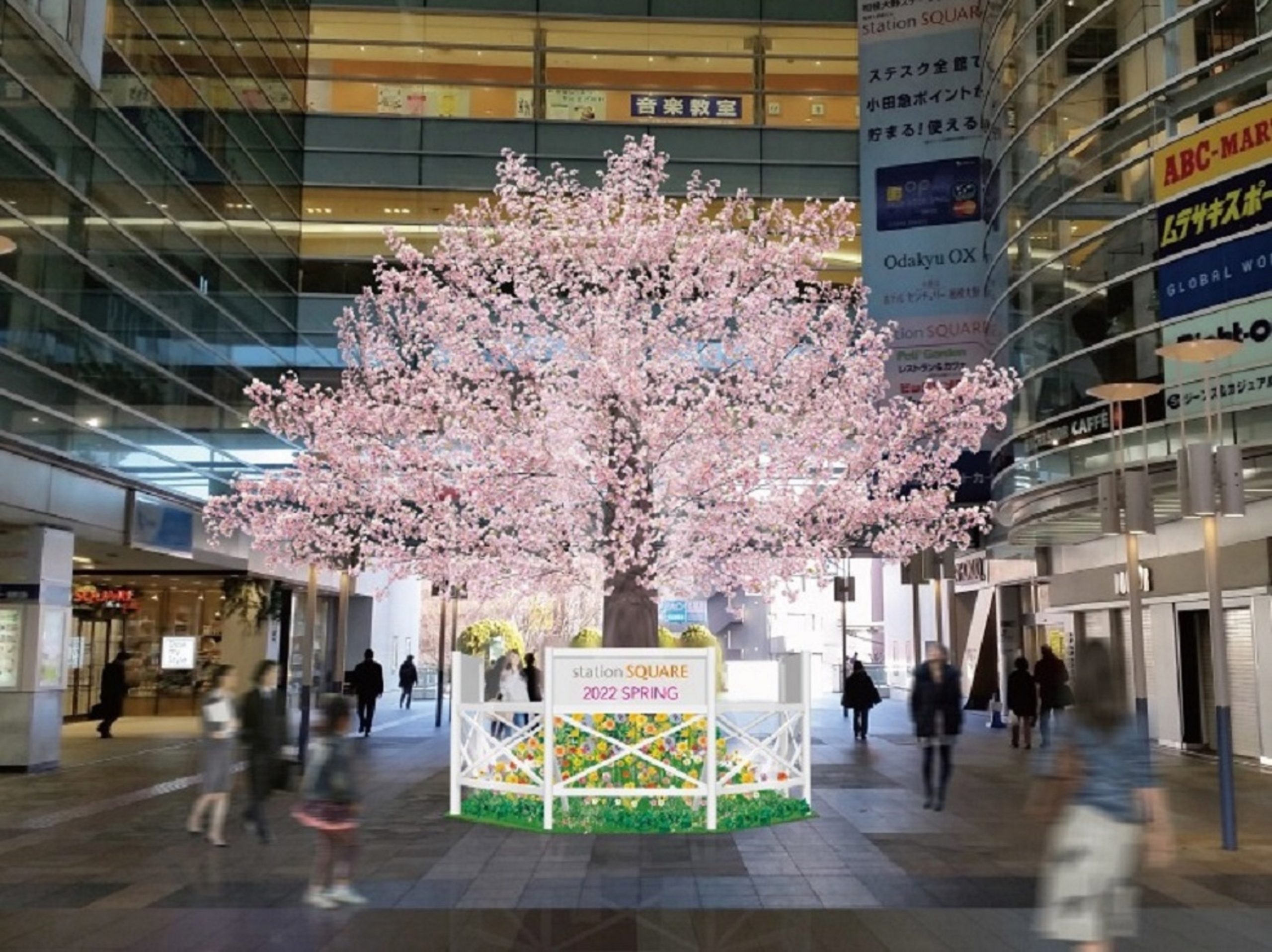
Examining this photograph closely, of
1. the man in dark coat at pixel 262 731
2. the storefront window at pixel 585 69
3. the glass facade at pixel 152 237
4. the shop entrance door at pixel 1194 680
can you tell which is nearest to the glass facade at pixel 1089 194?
the shop entrance door at pixel 1194 680

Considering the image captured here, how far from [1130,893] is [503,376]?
1317 centimetres

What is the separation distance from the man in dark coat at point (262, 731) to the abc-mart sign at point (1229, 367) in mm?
→ 11350

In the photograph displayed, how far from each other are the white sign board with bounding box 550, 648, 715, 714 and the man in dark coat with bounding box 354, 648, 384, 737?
1462cm

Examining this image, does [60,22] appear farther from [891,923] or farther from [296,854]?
[891,923]

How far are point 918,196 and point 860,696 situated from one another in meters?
10.4

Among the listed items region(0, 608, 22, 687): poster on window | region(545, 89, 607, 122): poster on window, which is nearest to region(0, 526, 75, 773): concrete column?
region(0, 608, 22, 687): poster on window

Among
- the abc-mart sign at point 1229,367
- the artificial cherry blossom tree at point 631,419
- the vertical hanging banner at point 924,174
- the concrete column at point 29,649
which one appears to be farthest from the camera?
the vertical hanging banner at point 924,174

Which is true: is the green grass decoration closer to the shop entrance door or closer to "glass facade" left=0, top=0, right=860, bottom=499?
"glass facade" left=0, top=0, right=860, bottom=499

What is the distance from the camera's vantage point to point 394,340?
82.6ft

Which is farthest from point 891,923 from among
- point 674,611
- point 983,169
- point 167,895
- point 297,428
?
point 674,611

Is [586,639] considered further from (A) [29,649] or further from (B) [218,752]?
(B) [218,752]

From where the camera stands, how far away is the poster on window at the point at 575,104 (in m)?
34.6

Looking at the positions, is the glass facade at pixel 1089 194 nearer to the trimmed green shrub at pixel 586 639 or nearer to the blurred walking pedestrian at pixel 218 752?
the trimmed green shrub at pixel 586 639

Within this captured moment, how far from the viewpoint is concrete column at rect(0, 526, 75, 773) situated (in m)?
19.1
